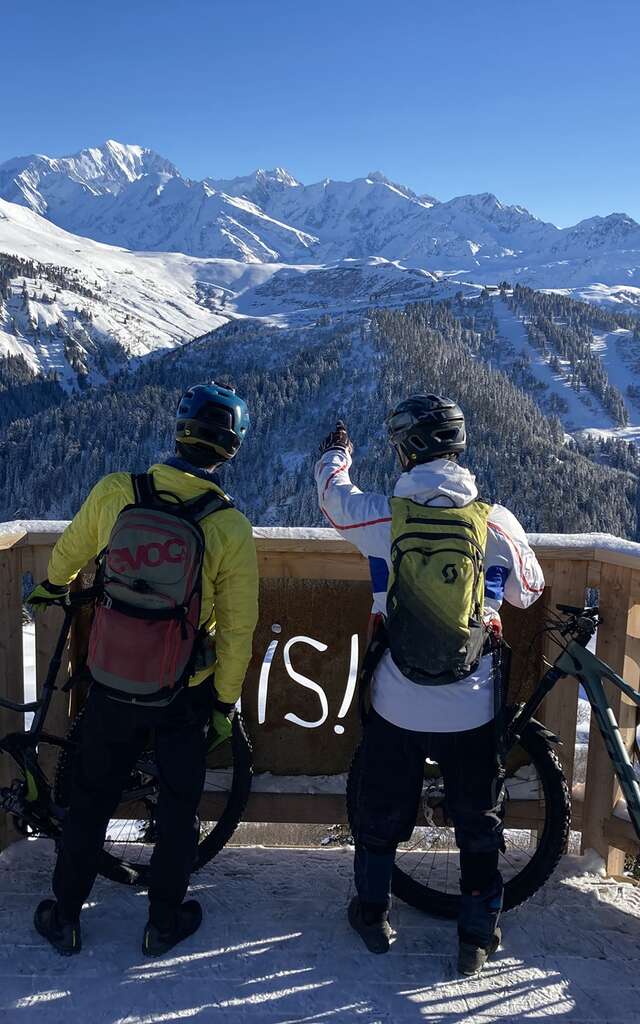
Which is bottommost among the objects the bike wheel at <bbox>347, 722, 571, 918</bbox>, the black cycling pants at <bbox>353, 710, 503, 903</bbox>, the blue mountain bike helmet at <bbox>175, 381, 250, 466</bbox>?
the bike wheel at <bbox>347, 722, 571, 918</bbox>

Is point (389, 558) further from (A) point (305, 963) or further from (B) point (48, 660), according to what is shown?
(B) point (48, 660)

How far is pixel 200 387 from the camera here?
118 inches

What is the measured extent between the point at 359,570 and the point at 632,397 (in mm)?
195067

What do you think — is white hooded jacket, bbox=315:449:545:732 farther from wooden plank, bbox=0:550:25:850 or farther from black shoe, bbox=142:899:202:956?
wooden plank, bbox=0:550:25:850

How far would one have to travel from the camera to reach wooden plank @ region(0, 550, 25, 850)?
3609mm

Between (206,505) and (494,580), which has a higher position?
(206,505)

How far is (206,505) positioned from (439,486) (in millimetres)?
867

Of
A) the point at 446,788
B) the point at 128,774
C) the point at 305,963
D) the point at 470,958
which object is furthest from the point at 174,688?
the point at 470,958

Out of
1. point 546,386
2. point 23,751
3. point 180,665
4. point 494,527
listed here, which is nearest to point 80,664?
point 23,751

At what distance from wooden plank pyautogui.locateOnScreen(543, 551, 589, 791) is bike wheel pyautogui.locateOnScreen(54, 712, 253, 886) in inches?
59.8

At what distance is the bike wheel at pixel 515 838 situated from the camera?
332 centimetres

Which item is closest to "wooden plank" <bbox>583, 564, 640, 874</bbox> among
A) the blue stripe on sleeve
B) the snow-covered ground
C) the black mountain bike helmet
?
the snow-covered ground

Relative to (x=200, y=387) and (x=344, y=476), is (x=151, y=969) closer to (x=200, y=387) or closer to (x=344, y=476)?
(x=344, y=476)

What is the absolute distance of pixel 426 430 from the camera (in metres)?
2.92
